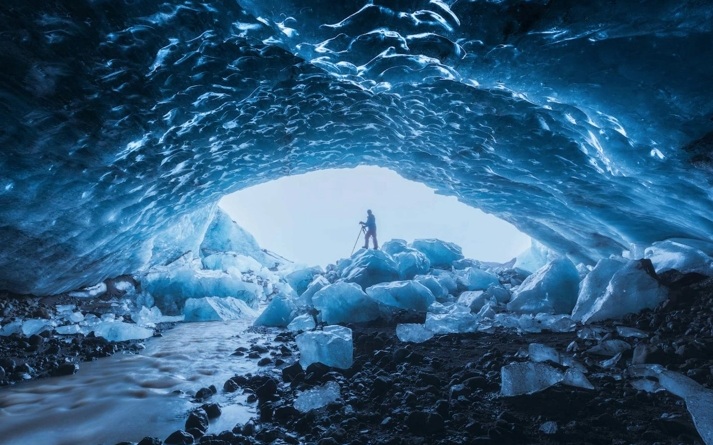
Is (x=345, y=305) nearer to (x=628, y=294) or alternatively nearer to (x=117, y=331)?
(x=117, y=331)

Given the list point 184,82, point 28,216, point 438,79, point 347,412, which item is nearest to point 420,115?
point 438,79

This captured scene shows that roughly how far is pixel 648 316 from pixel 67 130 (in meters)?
5.67

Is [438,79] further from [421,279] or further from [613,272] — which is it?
Answer: [421,279]

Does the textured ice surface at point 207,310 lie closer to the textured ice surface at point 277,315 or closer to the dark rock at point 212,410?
the textured ice surface at point 277,315

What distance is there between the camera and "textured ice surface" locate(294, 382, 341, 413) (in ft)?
7.31

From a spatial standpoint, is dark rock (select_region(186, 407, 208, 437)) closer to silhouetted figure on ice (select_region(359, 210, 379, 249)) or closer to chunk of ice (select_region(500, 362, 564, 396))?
chunk of ice (select_region(500, 362, 564, 396))

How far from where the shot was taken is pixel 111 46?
7.88 feet

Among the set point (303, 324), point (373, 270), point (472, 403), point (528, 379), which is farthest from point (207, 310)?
point (528, 379)

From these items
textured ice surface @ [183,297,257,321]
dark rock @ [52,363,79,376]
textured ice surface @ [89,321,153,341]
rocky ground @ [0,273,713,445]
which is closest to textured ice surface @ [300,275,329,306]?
textured ice surface @ [183,297,257,321]

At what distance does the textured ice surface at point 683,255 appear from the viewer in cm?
383

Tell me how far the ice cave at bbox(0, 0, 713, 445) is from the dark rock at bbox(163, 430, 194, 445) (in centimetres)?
2

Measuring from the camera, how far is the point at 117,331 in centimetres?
454

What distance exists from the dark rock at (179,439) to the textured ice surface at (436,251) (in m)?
8.27

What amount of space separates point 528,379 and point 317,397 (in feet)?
4.43
